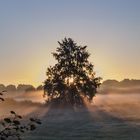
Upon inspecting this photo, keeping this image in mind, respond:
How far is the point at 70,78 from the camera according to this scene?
96375 mm

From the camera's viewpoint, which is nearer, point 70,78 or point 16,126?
point 16,126

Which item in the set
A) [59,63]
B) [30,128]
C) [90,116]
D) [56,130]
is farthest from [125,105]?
[30,128]

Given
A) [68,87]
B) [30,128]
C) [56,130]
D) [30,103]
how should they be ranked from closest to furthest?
[30,128] → [56,130] → [68,87] → [30,103]

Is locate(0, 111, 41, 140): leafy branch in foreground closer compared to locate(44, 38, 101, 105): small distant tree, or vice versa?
locate(0, 111, 41, 140): leafy branch in foreground

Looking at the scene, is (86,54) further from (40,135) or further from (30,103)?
(40,135)

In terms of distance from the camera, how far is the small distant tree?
94.1 m

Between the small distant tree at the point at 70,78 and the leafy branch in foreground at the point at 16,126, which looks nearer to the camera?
the leafy branch in foreground at the point at 16,126

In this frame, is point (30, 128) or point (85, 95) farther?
point (85, 95)

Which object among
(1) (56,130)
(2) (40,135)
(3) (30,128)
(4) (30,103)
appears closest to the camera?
(3) (30,128)

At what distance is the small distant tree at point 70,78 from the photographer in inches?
3703

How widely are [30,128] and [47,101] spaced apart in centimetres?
8701

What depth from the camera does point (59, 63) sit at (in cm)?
9675

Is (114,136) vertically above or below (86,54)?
below

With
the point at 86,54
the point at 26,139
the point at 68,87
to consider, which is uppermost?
the point at 86,54
